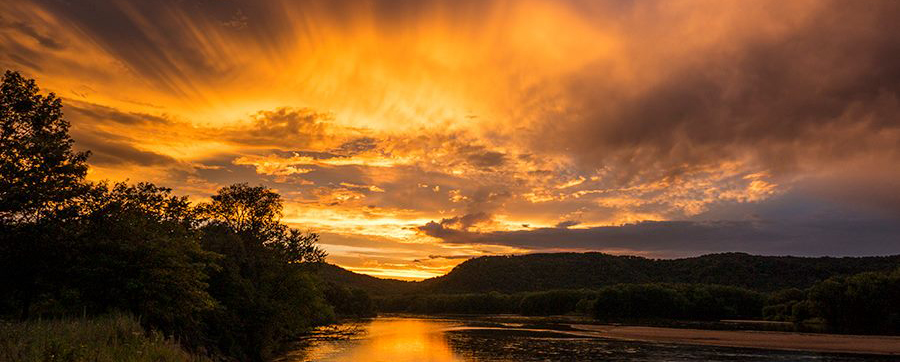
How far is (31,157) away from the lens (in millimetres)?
32219

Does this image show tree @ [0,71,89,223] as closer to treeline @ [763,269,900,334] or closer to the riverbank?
the riverbank

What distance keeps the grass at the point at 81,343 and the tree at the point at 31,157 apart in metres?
14.3

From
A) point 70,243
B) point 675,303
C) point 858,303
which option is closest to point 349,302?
point 675,303

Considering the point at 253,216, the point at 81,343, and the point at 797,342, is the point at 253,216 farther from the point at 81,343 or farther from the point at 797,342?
the point at 797,342

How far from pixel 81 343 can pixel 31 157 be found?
2080cm

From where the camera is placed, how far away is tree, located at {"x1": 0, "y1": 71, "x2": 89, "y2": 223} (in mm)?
31375

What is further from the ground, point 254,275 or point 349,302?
point 254,275

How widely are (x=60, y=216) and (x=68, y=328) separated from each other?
56.5 ft

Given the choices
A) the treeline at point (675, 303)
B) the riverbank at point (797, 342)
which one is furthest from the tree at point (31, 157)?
the treeline at point (675, 303)

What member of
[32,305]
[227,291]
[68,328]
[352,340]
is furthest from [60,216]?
[352,340]

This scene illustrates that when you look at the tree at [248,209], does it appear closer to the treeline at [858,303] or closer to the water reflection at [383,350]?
the water reflection at [383,350]

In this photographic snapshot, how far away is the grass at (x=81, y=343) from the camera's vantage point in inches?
629

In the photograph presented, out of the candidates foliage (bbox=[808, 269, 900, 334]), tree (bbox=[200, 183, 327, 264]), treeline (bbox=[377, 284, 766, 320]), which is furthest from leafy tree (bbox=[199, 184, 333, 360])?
treeline (bbox=[377, 284, 766, 320])

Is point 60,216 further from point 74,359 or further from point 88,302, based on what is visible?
point 74,359
